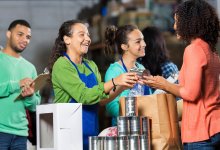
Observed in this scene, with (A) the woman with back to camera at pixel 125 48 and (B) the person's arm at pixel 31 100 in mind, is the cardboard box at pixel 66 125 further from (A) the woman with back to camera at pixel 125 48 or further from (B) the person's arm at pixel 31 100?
(B) the person's arm at pixel 31 100

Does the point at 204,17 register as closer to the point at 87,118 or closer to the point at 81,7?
the point at 87,118

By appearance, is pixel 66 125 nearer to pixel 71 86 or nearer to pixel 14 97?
pixel 71 86

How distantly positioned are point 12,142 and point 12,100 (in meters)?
0.31

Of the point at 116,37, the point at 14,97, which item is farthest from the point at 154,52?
the point at 14,97

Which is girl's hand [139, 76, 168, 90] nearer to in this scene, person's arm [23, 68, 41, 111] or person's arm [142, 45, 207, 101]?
person's arm [142, 45, 207, 101]

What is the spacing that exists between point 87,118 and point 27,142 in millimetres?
1451

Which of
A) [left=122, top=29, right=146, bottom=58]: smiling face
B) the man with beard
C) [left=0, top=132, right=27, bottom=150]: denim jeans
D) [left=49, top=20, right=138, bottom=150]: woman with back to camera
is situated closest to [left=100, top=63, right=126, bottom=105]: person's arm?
[left=49, top=20, right=138, bottom=150]: woman with back to camera

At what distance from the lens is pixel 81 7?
9758 millimetres

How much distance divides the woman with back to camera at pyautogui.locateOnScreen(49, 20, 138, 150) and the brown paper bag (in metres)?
0.18

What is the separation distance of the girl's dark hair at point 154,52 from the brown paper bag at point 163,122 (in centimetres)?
121

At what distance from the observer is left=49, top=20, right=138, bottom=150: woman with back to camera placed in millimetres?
3717

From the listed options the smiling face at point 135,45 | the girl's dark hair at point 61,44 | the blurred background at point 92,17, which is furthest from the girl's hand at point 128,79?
the blurred background at point 92,17

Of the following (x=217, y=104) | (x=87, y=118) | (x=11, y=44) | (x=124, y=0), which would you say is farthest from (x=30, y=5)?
(x=217, y=104)

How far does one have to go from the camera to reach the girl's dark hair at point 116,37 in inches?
182
